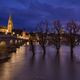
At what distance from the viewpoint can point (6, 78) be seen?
24.6 metres

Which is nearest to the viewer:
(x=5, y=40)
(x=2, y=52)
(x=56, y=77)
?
(x=56, y=77)

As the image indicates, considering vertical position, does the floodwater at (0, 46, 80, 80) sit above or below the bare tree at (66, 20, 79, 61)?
below

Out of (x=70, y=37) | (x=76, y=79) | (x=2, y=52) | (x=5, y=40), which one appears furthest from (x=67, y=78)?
(x=5, y=40)

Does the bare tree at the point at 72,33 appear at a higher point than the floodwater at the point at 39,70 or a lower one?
higher

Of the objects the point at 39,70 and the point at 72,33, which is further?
the point at 72,33

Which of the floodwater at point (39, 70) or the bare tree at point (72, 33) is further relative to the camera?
the bare tree at point (72, 33)

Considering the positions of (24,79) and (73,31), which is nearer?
(24,79)

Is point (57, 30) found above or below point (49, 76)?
above

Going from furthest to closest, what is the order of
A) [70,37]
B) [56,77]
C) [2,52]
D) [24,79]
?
[70,37]
[2,52]
[56,77]
[24,79]

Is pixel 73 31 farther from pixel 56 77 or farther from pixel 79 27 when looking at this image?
pixel 56 77

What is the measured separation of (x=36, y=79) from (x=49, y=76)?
235cm

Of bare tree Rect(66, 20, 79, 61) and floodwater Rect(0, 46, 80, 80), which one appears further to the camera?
bare tree Rect(66, 20, 79, 61)

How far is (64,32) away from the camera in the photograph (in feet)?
247

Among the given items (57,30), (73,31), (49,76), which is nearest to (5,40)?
(57,30)
